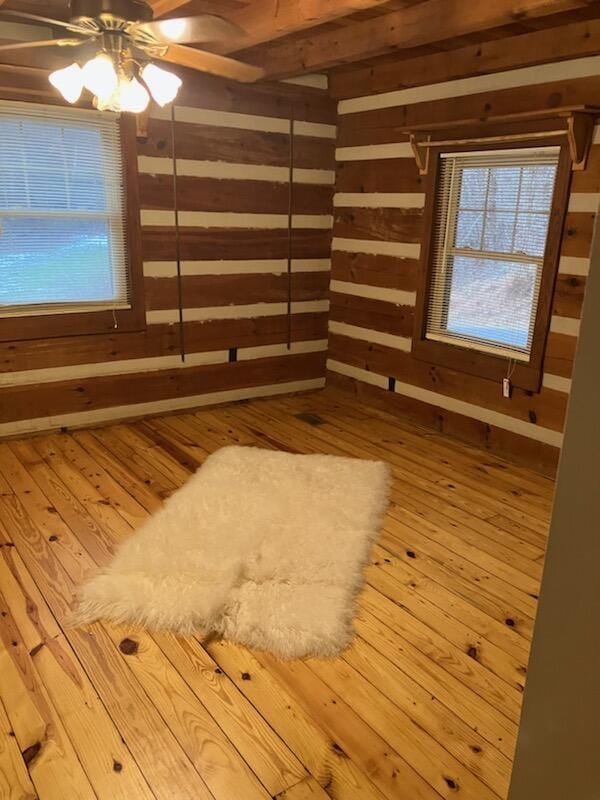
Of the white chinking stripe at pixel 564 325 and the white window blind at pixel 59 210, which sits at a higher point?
the white window blind at pixel 59 210

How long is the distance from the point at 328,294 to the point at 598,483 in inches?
181

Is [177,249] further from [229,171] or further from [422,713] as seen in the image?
[422,713]

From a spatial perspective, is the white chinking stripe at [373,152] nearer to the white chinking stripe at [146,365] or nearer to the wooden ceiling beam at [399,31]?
the wooden ceiling beam at [399,31]

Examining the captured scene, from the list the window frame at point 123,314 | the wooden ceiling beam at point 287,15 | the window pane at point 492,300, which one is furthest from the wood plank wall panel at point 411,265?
the window frame at point 123,314

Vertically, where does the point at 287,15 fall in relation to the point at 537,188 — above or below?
above

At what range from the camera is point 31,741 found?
1775 millimetres

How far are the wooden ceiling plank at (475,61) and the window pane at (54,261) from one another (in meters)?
2.14

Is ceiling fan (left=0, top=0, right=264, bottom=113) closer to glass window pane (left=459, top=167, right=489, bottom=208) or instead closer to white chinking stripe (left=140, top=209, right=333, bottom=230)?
white chinking stripe (left=140, top=209, right=333, bottom=230)

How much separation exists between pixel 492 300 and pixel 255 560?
7.69 feet

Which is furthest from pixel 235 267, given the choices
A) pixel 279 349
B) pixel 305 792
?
pixel 305 792

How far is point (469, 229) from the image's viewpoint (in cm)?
398

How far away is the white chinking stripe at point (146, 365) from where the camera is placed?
4059 mm

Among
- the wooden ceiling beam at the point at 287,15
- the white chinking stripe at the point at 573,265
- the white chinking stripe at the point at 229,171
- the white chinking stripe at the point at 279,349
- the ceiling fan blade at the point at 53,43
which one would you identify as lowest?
the white chinking stripe at the point at 279,349

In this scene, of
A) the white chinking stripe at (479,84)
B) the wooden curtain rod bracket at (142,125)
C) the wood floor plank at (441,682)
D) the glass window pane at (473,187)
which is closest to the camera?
the wood floor plank at (441,682)
